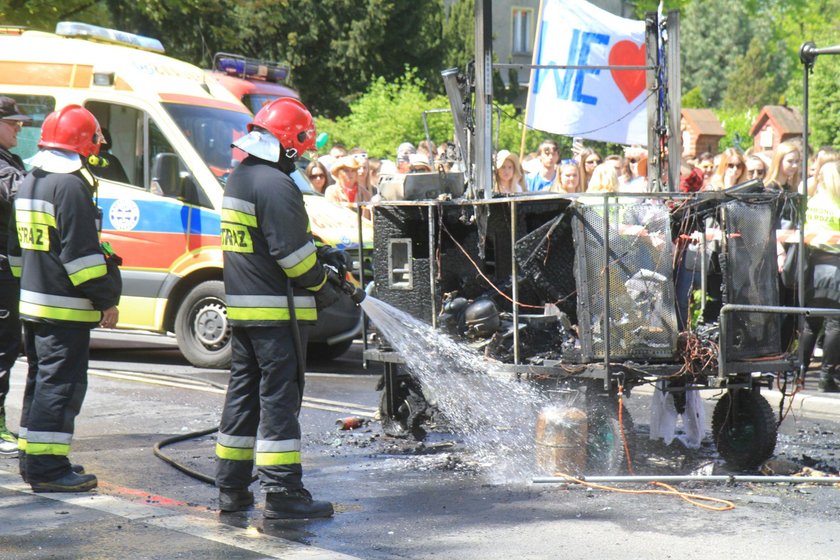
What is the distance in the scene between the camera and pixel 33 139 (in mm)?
12078

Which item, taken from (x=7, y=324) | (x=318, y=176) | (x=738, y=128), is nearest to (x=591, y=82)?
(x=7, y=324)

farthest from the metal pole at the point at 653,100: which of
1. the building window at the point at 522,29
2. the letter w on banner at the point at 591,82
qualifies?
the building window at the point at 522,29

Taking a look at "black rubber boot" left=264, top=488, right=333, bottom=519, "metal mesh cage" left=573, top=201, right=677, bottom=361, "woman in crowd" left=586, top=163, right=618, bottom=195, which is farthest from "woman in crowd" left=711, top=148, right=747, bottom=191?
"black rubber boot" left=264, top=488, right=333, bottom=519

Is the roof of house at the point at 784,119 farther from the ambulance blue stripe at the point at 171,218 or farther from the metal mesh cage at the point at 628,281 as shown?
the metal mesh cage at the point at 628,281

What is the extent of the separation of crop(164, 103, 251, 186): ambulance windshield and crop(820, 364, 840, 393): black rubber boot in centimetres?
536

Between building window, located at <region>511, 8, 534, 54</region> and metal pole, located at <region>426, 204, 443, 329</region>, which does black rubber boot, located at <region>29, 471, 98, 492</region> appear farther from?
building window, located at <region>511, 8, 534, 54</region>

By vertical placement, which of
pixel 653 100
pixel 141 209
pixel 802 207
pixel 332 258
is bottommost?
pixel 332 258

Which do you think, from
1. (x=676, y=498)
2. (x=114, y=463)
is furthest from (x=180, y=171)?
(x=676, y=498)

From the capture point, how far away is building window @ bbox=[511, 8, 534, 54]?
5360 cm

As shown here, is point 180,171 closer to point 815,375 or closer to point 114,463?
point 114,463

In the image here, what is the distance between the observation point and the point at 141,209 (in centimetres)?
1145

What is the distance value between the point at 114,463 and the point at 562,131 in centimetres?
393

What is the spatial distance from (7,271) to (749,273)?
4.25m

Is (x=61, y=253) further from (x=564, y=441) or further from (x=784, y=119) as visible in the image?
(x=784, y=119)
